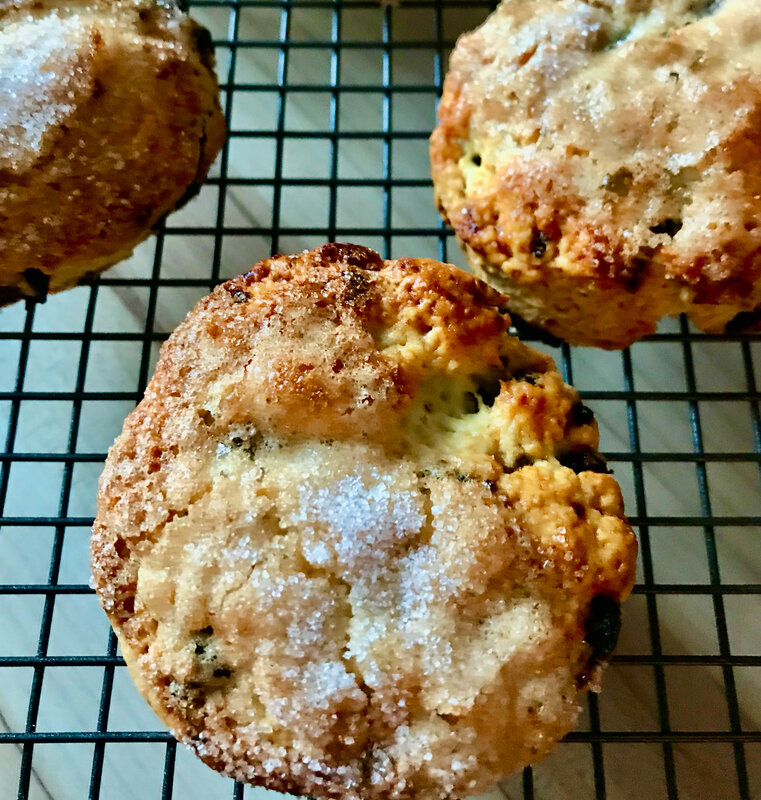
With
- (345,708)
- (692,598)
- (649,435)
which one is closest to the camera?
(345,708)

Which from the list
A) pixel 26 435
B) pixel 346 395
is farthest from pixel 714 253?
pixel 26 435

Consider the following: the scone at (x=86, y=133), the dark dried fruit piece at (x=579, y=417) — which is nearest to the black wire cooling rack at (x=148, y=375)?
the scone at (x=86, y=133)

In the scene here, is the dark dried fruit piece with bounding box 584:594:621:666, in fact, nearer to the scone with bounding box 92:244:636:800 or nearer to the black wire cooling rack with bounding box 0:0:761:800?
the scone with bounding box 92:244:636:800

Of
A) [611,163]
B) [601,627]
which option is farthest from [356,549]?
[611,163]

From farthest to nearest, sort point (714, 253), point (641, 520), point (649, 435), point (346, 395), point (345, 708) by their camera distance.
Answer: point (649, 435)
point (641, 520)
point (714, 253)
point (346, 395)
point (345, 708)

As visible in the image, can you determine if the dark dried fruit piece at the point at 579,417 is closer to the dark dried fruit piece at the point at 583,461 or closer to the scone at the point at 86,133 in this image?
the dark dried fruit piece at the point at 583,461

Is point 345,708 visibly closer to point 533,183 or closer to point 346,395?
point 346,395
